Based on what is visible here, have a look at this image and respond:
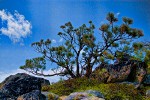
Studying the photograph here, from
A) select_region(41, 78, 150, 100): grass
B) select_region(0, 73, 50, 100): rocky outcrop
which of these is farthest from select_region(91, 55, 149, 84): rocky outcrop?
select_region(0, 73, 50, 100): rocky outcrop

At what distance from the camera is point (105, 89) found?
54.4ft

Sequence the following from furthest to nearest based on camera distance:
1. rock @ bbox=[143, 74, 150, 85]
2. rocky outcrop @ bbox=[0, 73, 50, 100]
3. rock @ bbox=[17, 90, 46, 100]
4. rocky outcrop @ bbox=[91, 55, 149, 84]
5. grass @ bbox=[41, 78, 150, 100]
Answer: rocky outcrop @ bbox=[91, 55, 149, 84]
rock @ bbox=[143, 74, 150, 85]
grass @ bbox=[41, 78, 150, 100]
rocky outcrop @ bbox=[0, 73, 50, 100]
rock @ bbox=[17, 90, 46, 100]

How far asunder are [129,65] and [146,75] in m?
1.13

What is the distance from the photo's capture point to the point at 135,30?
20.3m

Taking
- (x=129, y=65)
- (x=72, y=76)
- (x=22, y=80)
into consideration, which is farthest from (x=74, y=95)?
(x=72, y=76)

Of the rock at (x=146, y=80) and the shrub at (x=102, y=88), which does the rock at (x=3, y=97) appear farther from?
the rock at (x=146, y=80)

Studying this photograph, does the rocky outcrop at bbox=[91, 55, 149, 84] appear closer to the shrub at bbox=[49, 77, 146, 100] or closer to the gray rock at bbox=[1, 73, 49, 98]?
the shrub at bbox=[49, 77, 146, 100]

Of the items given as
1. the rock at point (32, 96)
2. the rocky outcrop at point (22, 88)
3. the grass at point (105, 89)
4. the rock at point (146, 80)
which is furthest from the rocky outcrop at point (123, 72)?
the rock at point (32, 96)

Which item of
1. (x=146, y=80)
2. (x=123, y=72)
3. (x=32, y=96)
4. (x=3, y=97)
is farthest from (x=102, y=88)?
(x=3, y=97)

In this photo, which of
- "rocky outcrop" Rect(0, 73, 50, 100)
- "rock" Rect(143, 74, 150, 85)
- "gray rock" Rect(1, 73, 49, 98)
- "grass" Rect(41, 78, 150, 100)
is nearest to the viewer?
"rocky outcrop" Rect(0, 73, 50, 100)

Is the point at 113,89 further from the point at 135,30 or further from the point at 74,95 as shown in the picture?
the point at 135,30

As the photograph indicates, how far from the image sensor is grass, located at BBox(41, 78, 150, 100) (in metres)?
15.8

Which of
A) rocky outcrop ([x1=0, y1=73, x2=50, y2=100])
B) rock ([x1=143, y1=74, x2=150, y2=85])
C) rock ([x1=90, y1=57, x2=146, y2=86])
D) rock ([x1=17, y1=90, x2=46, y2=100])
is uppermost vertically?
rock ([x1=90, y1=57, x2=146, y2=86])

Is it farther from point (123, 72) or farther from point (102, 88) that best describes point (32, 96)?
point (123, 72)
